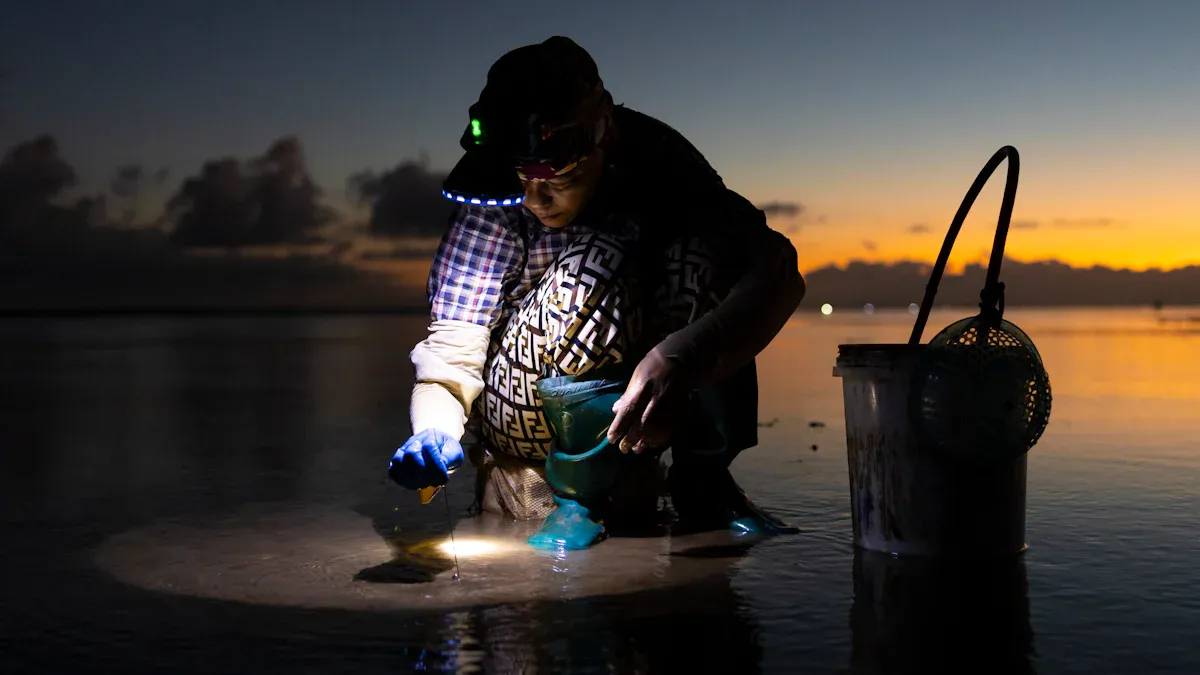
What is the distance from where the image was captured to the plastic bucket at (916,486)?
9.23ft

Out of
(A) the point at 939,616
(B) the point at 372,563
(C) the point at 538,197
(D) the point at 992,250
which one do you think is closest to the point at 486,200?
(C) the point at 538,197

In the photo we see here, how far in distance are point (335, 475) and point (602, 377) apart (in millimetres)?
1734

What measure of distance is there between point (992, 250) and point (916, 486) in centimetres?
56

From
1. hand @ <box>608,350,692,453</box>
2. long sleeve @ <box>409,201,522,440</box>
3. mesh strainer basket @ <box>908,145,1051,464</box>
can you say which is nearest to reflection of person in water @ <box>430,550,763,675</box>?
hand @ <box>608,350,692,453</box>

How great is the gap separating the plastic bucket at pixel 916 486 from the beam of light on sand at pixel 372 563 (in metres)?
0.41

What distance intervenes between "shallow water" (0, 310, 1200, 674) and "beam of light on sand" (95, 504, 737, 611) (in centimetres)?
1

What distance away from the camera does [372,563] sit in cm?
281

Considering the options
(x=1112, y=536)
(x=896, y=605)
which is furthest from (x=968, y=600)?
(x=1112, y=536)

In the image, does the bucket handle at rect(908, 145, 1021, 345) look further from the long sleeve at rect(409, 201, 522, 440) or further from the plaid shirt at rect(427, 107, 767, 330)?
the long sleeve at rect(409, 201, 522, 440)

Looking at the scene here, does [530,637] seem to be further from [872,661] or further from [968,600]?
[968,600]

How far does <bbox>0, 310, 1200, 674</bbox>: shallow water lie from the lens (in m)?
2.04

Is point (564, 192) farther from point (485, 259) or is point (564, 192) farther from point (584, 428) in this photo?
point (584, 428)

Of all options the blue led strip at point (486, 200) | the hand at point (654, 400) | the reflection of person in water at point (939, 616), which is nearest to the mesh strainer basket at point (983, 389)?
the reflection of person in water at point (939, 616)

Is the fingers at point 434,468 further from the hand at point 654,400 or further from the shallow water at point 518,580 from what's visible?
the hand at point 654,400
